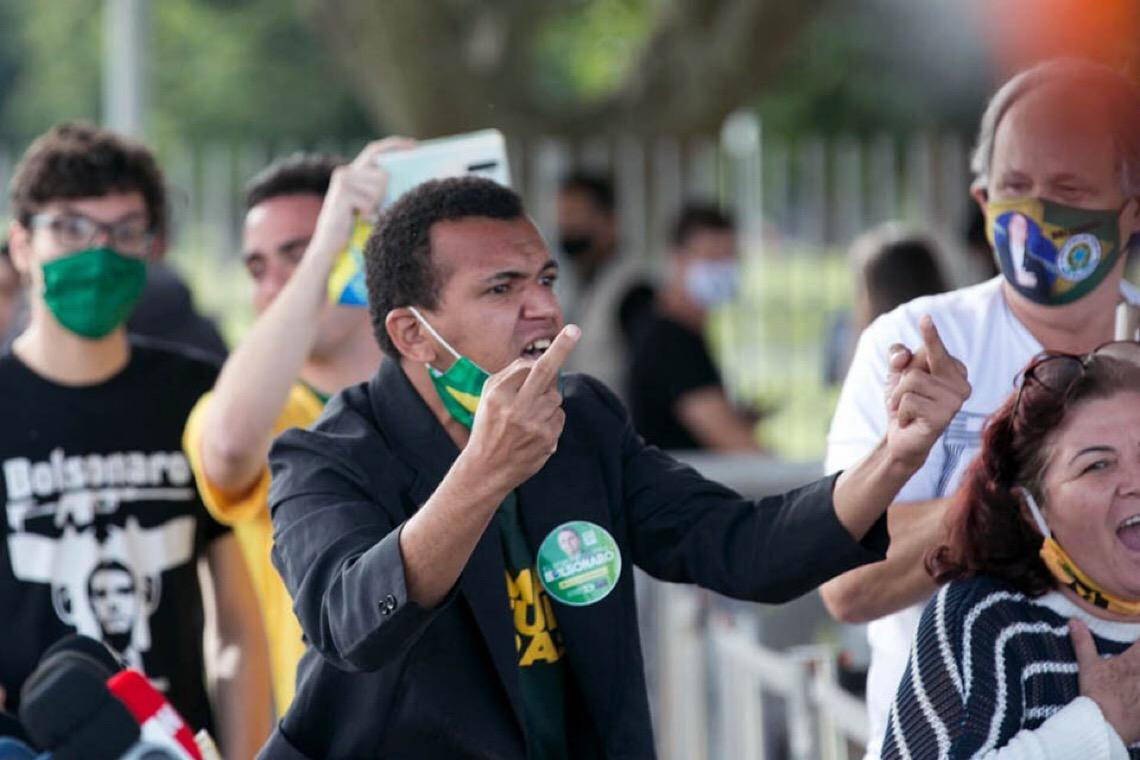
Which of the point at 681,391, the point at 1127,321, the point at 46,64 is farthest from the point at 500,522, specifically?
the point at 46,64

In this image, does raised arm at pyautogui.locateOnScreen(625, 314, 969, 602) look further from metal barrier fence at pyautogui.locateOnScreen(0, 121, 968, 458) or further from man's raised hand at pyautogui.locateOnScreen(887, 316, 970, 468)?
metal barrier fence at pyautogui.locateOnScreen(0, 121, 968, 458)

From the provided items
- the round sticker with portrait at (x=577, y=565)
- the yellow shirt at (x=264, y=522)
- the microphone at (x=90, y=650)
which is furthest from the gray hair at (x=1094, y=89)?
the microphone at (x=90, y=650)

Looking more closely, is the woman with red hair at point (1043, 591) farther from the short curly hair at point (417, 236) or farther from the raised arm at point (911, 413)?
the short curly hair at point (417, 236)

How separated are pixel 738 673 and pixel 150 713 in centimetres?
396

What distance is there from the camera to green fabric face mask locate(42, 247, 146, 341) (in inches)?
173

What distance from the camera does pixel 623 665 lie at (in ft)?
10.6

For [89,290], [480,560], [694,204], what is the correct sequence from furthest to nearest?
[694,204] < [89,290] < [480,560]

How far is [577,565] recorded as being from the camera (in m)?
3.23

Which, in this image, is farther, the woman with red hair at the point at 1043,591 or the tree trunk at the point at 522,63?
the tree trunk at the point at 522,63

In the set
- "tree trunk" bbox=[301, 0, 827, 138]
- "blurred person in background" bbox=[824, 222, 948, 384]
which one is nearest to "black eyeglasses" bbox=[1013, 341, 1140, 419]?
"blurred person in background" bbox=[824, 222, 948, 384]

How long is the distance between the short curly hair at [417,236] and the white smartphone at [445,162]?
463mm

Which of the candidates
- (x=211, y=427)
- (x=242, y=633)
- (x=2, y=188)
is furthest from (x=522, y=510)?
(x=2, y=188)

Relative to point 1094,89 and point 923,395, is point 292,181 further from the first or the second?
point 923,395

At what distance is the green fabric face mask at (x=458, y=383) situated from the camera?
322 centimetres
